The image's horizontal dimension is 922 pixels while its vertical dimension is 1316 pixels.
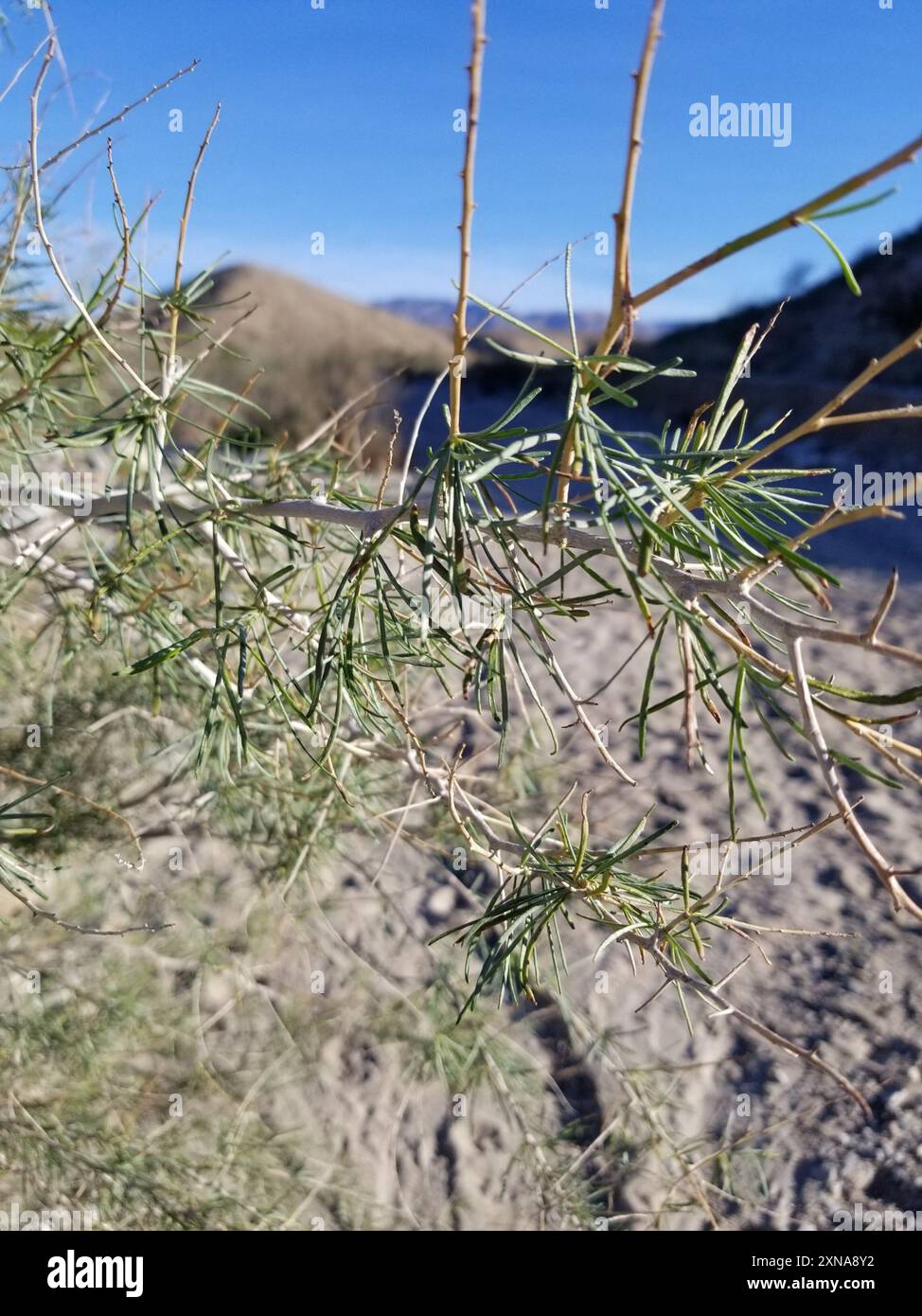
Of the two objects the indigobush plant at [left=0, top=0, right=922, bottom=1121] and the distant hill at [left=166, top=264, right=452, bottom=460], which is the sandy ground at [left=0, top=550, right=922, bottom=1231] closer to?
the indigobush plant at [left=0, top=0, right=922, bottom=1121]

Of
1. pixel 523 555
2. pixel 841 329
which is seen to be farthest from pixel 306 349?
pixel 523 555

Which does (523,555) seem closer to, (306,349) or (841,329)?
(306,349)

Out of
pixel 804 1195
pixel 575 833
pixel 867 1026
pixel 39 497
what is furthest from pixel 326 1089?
pixel 39 497

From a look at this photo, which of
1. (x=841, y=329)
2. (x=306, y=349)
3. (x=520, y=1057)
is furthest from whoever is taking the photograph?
(x=841, y=329)

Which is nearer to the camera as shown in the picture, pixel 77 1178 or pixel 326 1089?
pixel 77 1178

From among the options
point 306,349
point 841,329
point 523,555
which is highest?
point 841,329

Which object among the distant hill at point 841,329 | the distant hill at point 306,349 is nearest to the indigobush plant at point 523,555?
the distant hill at point 306,349

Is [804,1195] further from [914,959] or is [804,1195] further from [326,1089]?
[326,1089]

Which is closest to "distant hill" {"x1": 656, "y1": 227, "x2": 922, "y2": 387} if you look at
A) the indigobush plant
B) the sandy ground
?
the sandy ground

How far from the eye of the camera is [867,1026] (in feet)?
6.07

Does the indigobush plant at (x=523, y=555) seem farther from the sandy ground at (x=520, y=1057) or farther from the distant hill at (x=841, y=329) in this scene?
the distant hill at (x=841, y=329)

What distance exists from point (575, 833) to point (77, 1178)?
40.9 inches

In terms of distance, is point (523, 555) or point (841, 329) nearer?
Result: point (523, 555)

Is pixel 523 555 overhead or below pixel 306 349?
below
